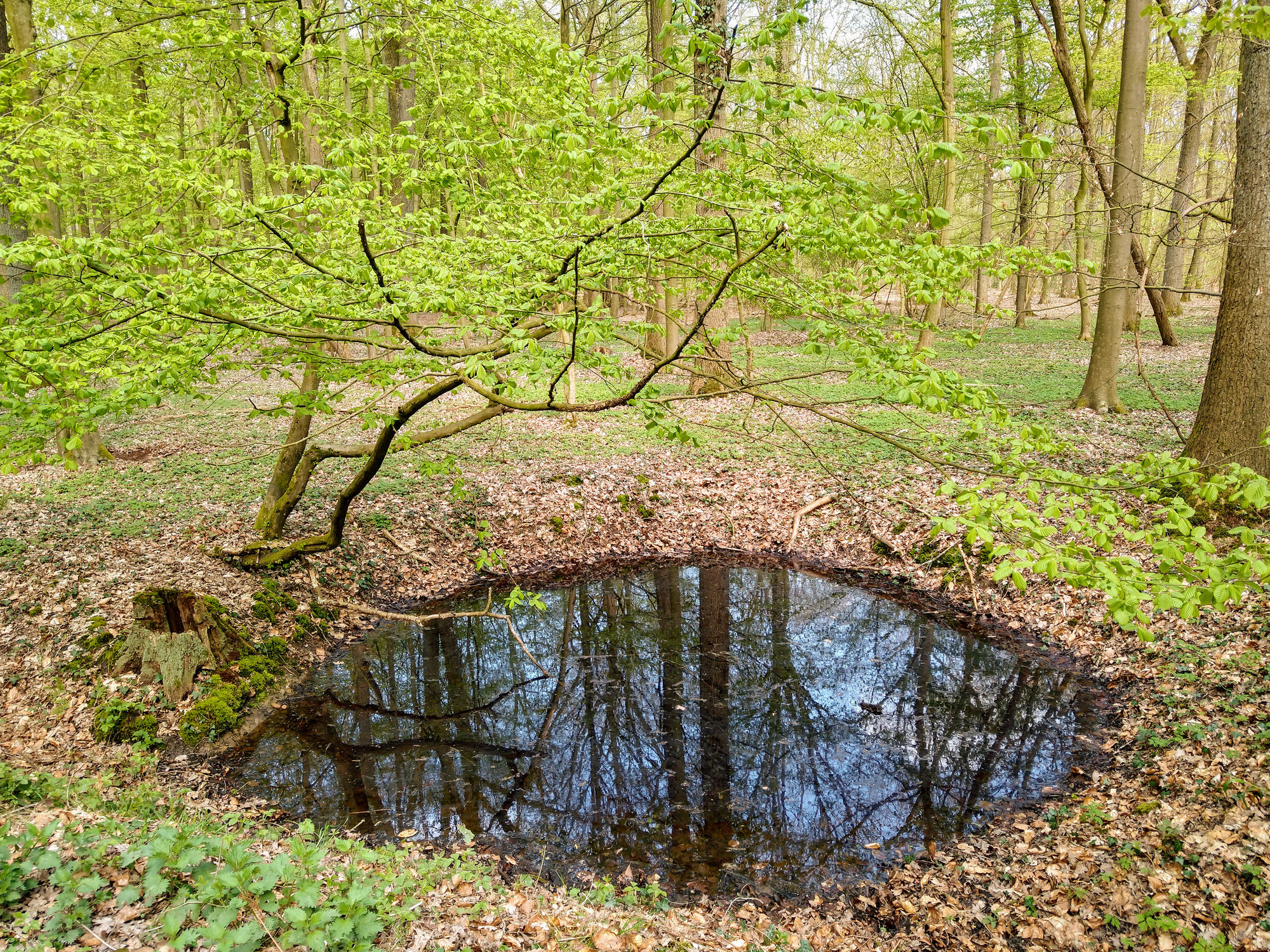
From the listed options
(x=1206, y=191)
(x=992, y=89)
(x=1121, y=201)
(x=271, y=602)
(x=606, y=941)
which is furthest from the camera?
(x=1206, y=191)

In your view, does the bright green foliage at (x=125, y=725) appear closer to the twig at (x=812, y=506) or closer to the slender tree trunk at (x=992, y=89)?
the twig at (x=812, y=506)

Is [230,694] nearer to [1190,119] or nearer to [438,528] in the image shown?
[438,528]

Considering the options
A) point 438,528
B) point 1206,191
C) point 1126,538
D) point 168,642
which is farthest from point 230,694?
point 1206,191

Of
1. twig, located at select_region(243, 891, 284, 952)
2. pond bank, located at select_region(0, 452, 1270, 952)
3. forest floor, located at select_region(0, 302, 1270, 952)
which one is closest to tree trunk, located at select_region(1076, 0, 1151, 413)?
forest floor, located at select_region(0, 302, 1270, 952)

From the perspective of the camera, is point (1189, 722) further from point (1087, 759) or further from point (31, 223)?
point (31, 223)

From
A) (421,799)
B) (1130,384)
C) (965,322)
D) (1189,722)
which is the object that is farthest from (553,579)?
(965,322)

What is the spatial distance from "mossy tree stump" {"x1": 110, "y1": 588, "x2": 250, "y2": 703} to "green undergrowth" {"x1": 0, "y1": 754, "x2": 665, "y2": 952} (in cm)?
227

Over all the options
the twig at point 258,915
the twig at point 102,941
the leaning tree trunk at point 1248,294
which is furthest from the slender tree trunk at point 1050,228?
the twig at point 102,941

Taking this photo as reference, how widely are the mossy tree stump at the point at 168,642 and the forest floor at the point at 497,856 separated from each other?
30 cm

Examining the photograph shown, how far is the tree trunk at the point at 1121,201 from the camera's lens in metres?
10.7

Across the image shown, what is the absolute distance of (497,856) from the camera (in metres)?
5.02

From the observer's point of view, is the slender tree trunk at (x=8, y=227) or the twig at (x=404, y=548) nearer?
the slender tree trunk at (x=8, y=227)

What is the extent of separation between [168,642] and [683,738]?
4.85 m

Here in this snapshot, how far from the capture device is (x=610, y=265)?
462 centimetres
